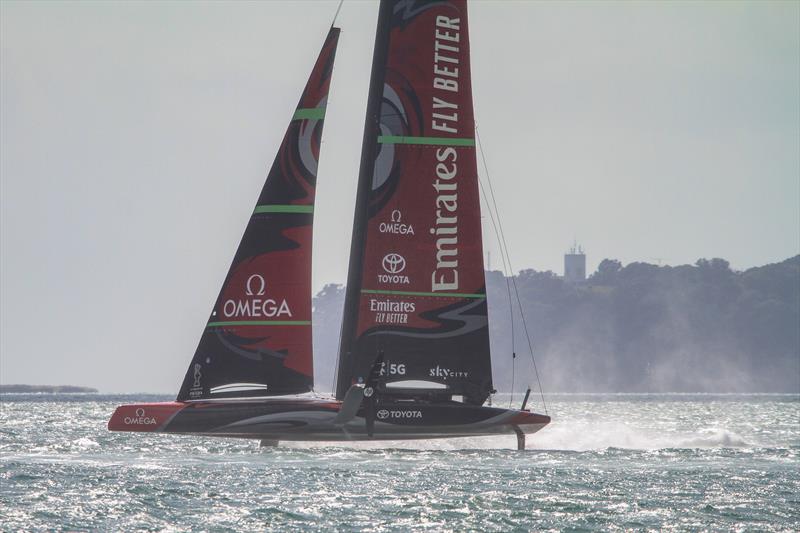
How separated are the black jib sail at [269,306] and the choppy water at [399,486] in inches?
60.8

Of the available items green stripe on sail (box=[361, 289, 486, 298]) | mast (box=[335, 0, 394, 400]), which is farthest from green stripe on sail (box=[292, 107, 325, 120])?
green stripe on sail (box=[361, 289, 486, 298])

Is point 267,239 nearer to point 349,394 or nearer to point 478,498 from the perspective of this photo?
point 349,394

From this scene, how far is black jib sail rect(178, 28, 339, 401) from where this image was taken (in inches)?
1084

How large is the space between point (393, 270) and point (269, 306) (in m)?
2.51

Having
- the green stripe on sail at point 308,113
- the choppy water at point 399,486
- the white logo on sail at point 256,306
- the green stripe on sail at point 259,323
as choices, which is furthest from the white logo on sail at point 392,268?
the choppy water at point 399,486

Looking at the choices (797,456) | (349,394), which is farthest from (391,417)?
(797,456)

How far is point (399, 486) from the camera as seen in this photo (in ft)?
71.9

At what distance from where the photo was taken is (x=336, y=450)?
1161 inches

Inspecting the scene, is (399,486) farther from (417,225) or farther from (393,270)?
(417,225)

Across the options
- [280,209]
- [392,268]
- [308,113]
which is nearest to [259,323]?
[280,209]

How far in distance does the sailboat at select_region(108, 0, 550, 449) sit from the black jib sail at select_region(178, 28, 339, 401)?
0.08 feet

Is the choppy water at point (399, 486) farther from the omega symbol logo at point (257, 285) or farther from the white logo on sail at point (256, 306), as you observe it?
the omega symbol logo at point (257, 285)

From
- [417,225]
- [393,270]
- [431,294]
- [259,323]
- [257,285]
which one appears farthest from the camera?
[431,294]

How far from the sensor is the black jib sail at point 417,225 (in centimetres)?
2803
